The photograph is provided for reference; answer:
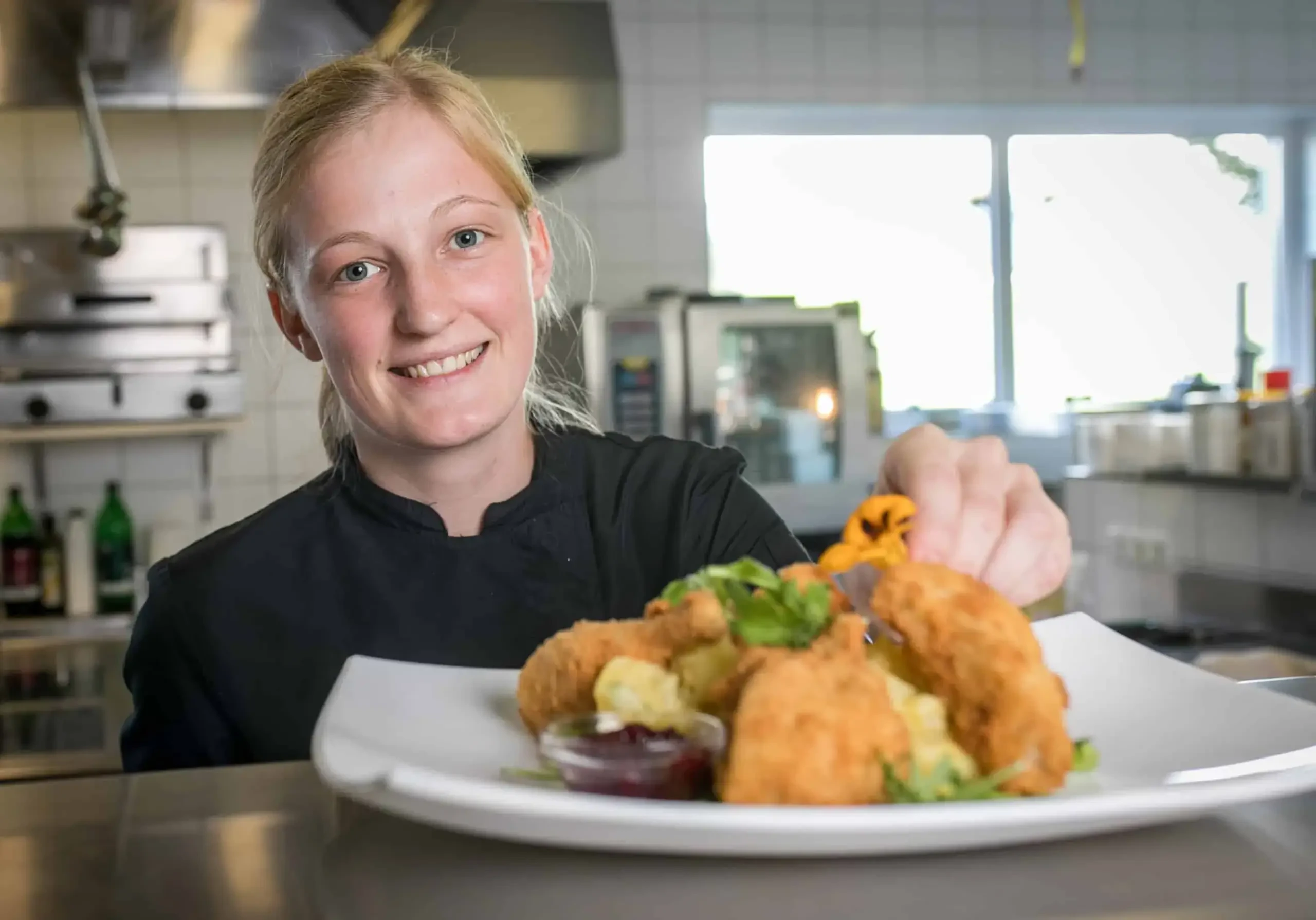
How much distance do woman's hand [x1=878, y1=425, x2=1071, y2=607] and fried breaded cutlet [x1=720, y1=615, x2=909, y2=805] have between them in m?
0.24

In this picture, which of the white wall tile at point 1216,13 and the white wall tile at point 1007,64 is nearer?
the white wall tile at point 1007,64

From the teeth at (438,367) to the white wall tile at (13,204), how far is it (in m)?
2.78

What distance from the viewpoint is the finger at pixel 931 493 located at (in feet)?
2.33

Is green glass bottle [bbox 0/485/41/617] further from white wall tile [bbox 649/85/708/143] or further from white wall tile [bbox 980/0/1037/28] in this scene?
white wall tile [bbox 980/0/1037/28]

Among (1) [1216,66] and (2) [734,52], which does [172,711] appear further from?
(1) [1216,66]

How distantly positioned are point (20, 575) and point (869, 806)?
9.83 feet

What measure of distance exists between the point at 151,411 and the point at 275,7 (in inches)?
47.8

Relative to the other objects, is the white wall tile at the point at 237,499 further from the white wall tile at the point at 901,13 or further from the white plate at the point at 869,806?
the white plate at the point at 869,806

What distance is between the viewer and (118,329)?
3203 mm

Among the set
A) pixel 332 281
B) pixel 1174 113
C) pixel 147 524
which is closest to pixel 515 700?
pixel 332 281

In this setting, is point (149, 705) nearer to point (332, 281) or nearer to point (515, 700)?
point (332, 281)

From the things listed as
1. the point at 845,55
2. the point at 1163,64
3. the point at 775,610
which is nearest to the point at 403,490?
the point at 775,610

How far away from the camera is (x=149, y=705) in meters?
1.14

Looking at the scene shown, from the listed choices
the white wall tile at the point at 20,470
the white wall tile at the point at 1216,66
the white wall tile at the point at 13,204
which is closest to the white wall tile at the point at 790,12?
the white wall tile at the point at 1216,66
